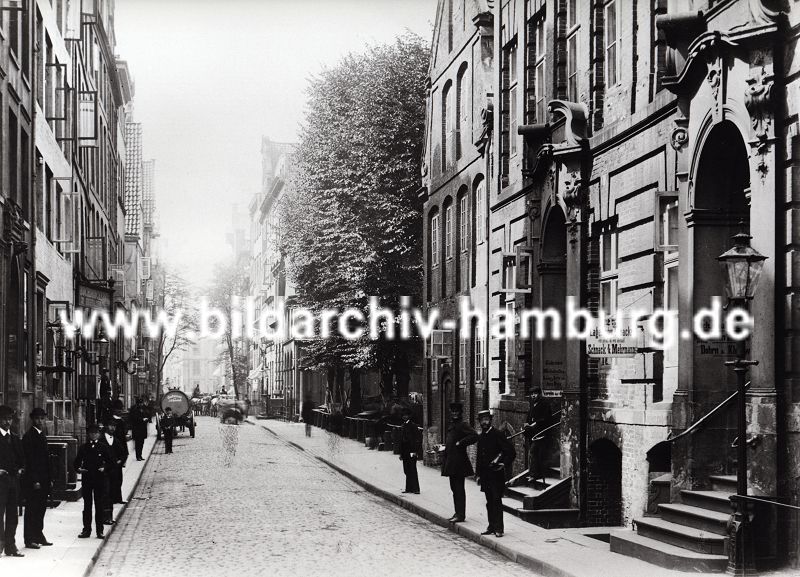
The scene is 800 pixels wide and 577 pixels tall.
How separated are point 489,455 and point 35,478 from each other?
6.05 metres

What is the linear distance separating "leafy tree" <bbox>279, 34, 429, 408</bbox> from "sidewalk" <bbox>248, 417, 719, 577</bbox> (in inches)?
352

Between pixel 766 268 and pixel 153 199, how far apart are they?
274 feet

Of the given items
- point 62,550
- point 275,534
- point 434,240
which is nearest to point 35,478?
point 62,550

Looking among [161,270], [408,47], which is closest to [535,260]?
[408,47]

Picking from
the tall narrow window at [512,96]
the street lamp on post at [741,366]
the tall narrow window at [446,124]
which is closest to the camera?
the street lamp on post at [741,366]

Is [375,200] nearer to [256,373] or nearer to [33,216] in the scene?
[33,216]

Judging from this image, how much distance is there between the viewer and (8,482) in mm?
12742

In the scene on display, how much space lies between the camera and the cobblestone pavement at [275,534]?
12.9 meters

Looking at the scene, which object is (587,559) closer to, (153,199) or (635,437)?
(635,437)

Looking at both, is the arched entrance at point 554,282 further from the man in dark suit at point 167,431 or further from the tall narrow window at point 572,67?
the man in dark suit at point 167,431

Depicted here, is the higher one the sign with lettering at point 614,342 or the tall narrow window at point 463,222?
the tall narrow window at point 463,222

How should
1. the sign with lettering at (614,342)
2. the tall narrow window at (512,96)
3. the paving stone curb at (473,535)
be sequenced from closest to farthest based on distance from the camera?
the paving stone curb at (473,535) → the sign with lettering at (614,342) → the tall narrow window at (512,96)

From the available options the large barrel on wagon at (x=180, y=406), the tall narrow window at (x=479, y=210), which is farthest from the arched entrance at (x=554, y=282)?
the large barrel on wagon at (x=180, y=406)

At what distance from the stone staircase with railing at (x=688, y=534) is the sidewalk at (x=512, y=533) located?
0.47 feet
